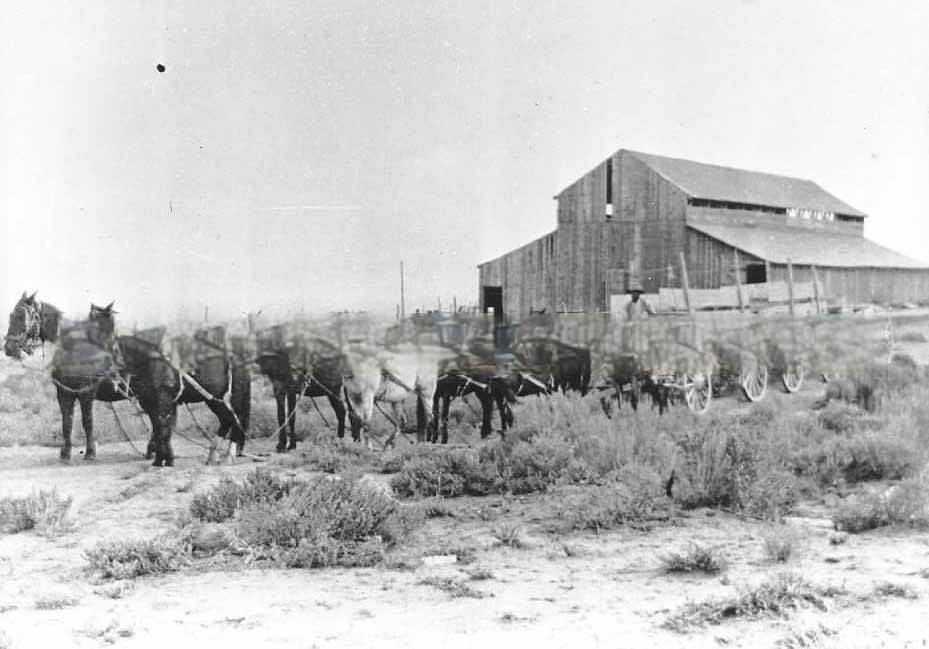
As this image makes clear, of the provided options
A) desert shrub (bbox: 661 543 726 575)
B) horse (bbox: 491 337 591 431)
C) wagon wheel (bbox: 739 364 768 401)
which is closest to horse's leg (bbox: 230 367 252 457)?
horse (bbox: 491 337 591 431)

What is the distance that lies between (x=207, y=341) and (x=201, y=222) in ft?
6.31

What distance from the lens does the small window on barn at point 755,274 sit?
22609 mm

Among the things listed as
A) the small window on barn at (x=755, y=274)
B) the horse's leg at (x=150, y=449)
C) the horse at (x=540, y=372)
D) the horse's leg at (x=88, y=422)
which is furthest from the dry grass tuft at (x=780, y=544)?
the small window on barn at (x=755, y=274)

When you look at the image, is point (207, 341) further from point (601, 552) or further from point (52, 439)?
point (601, 552)

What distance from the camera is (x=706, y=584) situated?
5391mm

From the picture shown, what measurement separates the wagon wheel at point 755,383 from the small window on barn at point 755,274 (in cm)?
704

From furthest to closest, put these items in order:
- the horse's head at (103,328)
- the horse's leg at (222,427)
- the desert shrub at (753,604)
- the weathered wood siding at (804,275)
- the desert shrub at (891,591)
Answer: the weathered wood siding at (804,275) < the horse's leg at (222,427) < the horse's head at (103,328) < the desert shrub at (891,591) < the desert shrub at (753,604)

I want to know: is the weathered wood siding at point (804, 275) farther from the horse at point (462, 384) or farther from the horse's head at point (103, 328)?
the horse's head at point (103, 328)

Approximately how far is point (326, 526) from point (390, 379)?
4.83 metres

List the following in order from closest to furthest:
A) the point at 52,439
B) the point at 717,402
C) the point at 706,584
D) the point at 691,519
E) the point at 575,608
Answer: the point at 575,608 → the point at 706,584 → the point at 691,519 → the point at 52,439 → the point at 717,402

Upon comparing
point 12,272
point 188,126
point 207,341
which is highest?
point 188,126

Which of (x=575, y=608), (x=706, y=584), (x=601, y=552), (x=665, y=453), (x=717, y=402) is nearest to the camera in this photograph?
(x=575, y=608)

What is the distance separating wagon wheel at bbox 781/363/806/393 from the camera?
660 inches

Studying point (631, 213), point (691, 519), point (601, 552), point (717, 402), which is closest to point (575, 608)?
point (601, 552)
